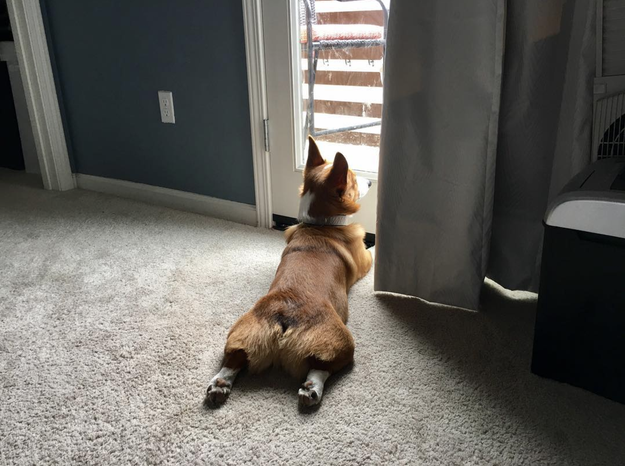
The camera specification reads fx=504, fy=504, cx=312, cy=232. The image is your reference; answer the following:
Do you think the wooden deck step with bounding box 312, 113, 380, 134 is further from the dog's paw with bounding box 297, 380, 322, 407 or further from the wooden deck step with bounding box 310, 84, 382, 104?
the dog's paw with bounding box 297, 380, 322, 407

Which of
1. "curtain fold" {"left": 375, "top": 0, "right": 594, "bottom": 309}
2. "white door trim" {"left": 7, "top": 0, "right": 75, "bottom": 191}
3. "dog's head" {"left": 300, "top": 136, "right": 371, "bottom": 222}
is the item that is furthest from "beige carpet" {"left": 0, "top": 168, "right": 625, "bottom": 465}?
"white door trim" {"left": 7, "top": 0, "right": 75, "bottom": 191}

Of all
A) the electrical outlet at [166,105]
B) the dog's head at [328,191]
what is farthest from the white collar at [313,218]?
the electrical outlet at [166,105]

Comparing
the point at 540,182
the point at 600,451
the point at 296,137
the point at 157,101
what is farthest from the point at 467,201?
the point at 157,101

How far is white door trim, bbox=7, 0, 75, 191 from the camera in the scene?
2.15 metres

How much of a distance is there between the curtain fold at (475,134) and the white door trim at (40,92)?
175 centimetres

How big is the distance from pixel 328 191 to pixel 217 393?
2.04 ft

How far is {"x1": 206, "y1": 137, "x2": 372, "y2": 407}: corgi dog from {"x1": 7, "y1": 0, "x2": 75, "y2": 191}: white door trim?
155cm

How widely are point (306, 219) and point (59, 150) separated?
61.0 inches

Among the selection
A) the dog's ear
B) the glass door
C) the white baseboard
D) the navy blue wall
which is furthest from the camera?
the white baseboard

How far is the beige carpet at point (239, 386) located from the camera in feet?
2.89

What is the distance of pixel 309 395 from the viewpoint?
960mm

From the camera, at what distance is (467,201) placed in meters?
1.19

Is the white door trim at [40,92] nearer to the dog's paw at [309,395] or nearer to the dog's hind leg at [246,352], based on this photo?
the dog's hind leg at [246,352]

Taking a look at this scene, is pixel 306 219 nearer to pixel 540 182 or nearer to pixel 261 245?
pixel 261 245
